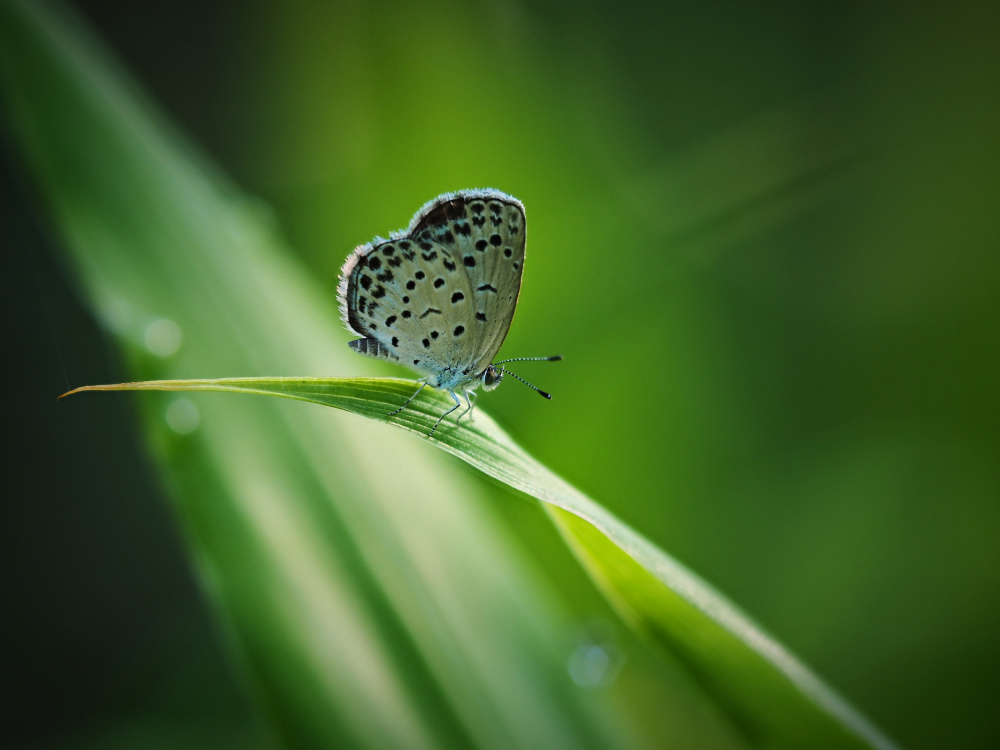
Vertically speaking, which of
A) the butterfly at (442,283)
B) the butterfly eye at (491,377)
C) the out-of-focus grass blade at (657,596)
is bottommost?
the out-of-focus grass blade at (657,596)

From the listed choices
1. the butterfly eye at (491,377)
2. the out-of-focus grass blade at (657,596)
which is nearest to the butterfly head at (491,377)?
the butterfly eye at (491,377)

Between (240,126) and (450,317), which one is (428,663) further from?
(240,126)

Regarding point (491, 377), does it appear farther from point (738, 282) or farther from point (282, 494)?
point (738, 282)

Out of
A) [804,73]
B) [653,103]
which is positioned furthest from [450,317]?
[804,73]

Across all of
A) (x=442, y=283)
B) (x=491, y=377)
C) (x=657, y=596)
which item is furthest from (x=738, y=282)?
(x=657, y=596)

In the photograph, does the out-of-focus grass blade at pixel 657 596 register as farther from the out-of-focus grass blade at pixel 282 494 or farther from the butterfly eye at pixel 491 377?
the butterfly eye at pixel 491 377

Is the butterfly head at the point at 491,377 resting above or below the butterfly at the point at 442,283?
below

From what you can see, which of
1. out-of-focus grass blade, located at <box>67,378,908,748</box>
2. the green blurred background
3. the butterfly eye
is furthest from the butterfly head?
out-of-focus grass blade, located at <box>67,378,908,748</box>
